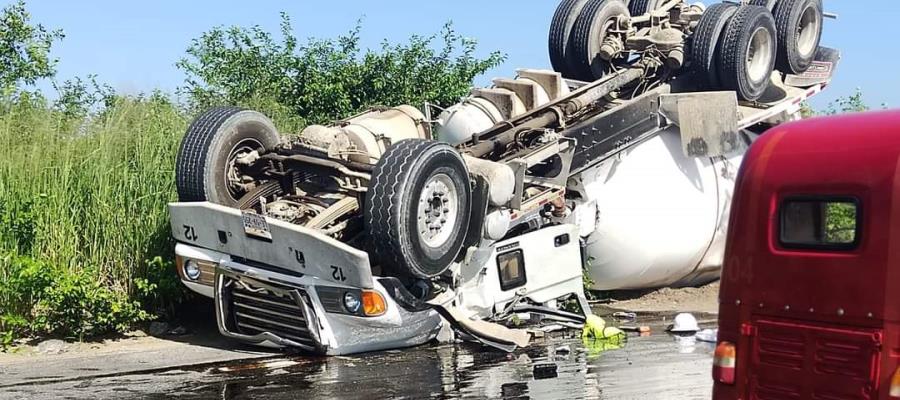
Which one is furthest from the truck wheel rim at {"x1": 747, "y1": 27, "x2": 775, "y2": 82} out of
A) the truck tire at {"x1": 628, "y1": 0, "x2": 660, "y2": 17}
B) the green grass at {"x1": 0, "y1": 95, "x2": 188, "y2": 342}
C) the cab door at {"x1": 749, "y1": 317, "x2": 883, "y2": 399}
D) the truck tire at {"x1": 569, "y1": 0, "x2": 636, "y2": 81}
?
the cab door at {"x1": 749, "y1": 317, "x2": 883, "y2": 399}

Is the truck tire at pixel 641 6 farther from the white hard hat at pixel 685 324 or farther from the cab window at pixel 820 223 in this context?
the cab window at pixel 820 223

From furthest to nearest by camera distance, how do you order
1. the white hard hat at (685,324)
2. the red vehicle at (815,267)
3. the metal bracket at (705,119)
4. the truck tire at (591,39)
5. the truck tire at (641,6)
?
1. the truck tire at (641,6)
2. the truck tire at (591,39)
3. the metal bracket at (705,119)
4. the white hard hat at (685,324)
5. the red vehicle at (815,267)

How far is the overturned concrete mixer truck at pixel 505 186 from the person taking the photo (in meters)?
7.83

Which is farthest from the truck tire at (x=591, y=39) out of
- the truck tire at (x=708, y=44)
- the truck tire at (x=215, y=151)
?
the truck tire at (x=215, y=151)

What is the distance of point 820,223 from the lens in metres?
4.12

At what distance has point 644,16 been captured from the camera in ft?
38.1

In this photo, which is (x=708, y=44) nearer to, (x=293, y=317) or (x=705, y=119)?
(x=705, y=119)

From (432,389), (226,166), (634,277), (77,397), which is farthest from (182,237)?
(634,277)

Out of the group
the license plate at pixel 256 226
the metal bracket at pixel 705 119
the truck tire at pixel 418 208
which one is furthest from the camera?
the metal bracket at pixel 705 119

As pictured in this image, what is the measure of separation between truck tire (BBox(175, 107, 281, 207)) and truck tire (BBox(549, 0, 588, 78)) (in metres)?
4.18

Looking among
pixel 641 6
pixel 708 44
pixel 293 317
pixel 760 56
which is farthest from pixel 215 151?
pixel 760 56

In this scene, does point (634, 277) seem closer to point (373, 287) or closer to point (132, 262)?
point (373, 287)

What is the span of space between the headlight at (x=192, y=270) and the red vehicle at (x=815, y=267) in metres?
4.97

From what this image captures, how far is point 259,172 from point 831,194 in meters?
5.58
